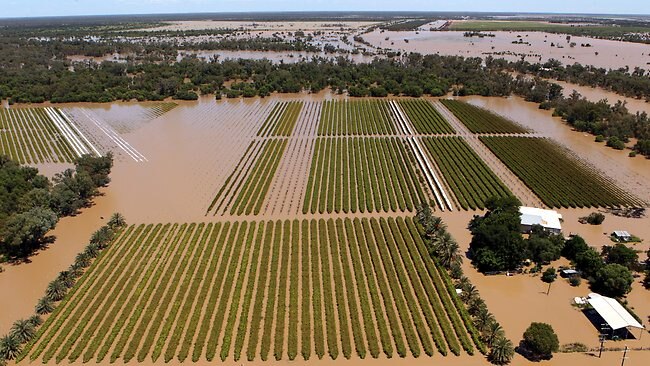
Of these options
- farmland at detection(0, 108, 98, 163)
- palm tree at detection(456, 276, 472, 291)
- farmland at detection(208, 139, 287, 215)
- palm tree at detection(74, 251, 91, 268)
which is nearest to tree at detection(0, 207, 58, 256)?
palm tree at detection(74, 251, 91, 268)

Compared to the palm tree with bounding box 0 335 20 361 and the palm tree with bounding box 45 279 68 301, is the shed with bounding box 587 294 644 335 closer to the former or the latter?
the palm tree with bounding box 0 335 20 361

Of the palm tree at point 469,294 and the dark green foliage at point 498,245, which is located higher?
the dark green foliage at point 498,245

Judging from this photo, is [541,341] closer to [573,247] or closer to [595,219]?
[573,247]

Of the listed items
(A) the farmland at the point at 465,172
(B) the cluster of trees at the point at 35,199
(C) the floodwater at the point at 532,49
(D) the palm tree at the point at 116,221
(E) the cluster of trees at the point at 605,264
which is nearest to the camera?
(E) the cluster of trees at the point at 605,264

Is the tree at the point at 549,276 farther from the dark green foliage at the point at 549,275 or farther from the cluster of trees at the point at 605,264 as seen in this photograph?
the cluster of trees at the point at 605,264

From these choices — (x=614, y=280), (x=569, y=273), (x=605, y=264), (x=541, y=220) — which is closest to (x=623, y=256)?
(x=605, y=264)

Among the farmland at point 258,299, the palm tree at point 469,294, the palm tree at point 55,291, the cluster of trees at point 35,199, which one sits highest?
the cluster of trees at point 35,199

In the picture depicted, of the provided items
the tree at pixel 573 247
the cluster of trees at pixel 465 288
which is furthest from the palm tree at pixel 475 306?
the tree at pixel 573 247
